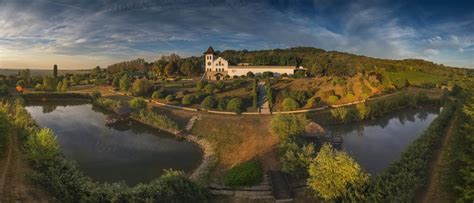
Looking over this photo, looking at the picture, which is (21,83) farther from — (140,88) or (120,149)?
(120,149)

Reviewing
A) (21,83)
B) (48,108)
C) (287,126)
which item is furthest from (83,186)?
(21,83)

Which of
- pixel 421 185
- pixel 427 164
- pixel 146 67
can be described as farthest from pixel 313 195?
pixel 146 67

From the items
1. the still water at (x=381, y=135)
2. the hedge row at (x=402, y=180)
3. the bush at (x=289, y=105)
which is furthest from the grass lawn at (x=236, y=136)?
the hedge row at (x=402, y=180)

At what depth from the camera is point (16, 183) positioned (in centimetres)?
1620

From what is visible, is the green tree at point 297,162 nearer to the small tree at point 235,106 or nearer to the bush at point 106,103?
the small tree at point 235,106

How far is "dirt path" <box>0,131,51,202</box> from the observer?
49.2 ft

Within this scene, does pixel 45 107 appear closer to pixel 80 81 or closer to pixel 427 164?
pixel 80 81

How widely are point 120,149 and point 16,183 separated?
13.8m

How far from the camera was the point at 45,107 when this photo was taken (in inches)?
2132

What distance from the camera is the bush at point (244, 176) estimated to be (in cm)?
2009

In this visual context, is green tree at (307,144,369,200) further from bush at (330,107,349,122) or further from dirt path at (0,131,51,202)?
bush at (330,107,349,122)

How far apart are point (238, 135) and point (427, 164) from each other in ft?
55.7

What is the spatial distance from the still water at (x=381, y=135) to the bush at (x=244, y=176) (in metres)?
9.55

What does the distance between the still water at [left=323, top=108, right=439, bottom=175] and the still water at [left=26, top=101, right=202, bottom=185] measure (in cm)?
1526
